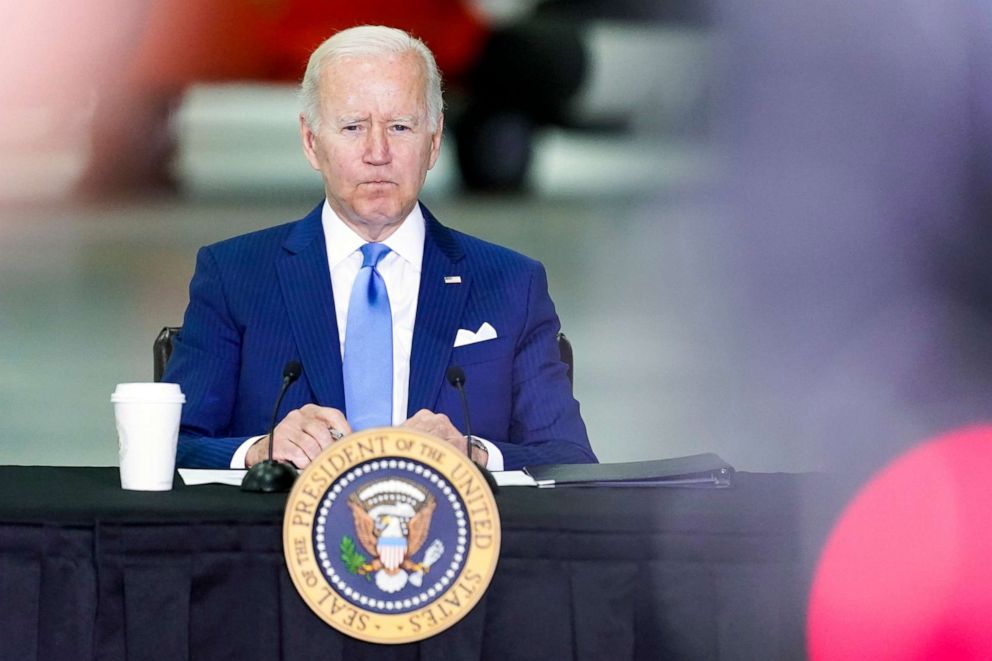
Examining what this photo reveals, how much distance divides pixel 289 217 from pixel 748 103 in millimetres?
1424

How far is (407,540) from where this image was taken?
1192mm

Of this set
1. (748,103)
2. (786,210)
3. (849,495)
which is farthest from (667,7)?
(849,495)

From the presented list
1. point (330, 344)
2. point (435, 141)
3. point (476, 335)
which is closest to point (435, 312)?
point (476, 335)

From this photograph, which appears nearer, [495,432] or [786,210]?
[495,432]

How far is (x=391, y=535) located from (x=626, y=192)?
308 centimetres

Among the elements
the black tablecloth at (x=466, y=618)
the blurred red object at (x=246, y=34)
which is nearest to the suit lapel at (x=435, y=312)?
the black tablecloth at (x=466, y=618)

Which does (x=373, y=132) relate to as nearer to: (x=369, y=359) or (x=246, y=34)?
(x=369, y=359)

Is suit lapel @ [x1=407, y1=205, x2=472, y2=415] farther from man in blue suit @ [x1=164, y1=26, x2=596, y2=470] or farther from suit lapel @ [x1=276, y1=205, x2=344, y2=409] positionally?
suit lapel @ [x1=276, y1=205, x2=344, y2=409]

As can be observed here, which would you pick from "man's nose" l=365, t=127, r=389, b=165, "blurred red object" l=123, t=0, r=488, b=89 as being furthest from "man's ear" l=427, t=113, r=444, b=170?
"blurred red object" l=123, t=0, r=488, b=89

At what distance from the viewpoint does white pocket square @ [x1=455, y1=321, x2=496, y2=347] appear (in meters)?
2.10

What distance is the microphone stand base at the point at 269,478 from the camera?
143cm

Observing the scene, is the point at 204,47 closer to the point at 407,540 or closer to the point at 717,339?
the point at 717,339

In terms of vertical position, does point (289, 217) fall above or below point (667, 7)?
below

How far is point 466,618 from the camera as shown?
4.05ft
